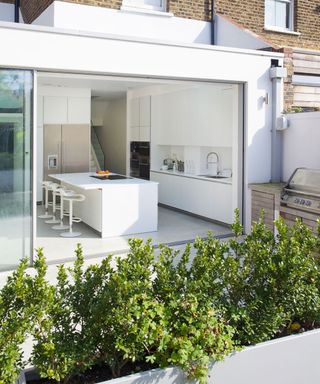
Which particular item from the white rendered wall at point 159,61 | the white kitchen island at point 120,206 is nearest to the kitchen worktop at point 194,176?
the white rendered wall at point 159,61

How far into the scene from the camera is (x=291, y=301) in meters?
3.06

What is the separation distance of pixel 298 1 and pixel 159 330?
433 inches

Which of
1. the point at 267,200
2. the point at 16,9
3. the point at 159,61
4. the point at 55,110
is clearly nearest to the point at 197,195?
the point at 267,200

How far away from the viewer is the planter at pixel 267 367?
2490mm

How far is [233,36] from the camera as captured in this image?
33.3 ft

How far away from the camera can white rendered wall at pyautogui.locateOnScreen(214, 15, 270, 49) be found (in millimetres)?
9625

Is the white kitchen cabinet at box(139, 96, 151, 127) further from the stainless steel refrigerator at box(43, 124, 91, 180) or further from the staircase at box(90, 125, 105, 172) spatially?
the staircase at box(90, 125, 105, 172)

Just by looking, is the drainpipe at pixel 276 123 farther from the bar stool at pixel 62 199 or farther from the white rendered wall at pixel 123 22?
the bar stool at pixel 62 199

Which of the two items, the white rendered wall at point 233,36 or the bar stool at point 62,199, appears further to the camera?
the white rendered wall at point 233,36

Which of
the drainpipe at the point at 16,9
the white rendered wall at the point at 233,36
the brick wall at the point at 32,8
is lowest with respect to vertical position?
the white rendered wall at the point at 233,36

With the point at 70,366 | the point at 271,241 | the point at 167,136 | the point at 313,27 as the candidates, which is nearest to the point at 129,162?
the point at 167,136

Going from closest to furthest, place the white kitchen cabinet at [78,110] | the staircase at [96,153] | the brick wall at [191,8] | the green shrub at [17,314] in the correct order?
1. the green shrub at [17,314]
2. the brick wall at [191,8]
3. the white kitchen cabinet at [78,110]
4. the staircase at [96,153]

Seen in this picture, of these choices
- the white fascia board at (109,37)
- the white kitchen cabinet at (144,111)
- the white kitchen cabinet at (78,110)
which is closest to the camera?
the white fascia board at (109,37)

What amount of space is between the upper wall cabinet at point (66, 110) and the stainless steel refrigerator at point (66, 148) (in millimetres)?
141
